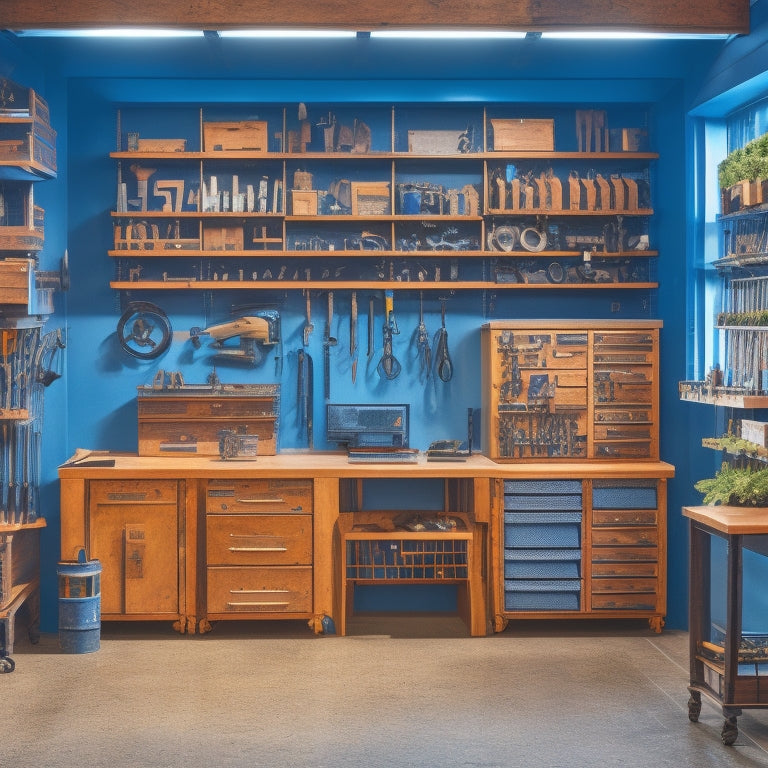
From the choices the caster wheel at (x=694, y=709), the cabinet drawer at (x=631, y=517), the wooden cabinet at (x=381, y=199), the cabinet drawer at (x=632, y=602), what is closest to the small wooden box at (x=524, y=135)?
the wooden cabinet at (x=381, y=199)

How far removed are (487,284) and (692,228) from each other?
1211 mm

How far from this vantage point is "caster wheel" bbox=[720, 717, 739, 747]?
4.11m

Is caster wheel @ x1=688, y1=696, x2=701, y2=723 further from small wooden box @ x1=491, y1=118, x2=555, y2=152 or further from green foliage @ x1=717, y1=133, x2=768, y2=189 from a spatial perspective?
small wooden box @ x1=491, y1=118, x2=555, y2=152

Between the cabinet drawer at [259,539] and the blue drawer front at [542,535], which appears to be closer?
the cabinet drawer at [259,539]

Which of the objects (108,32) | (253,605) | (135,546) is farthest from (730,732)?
(108,32)

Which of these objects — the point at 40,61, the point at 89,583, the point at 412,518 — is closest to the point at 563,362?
the point at 412,518

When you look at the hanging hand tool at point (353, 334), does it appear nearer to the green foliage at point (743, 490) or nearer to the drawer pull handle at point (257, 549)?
the drawer pull handle at point (257, 549)

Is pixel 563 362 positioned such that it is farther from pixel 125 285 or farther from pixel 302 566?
pixel 125 285

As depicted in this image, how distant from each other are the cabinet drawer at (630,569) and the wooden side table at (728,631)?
132cm

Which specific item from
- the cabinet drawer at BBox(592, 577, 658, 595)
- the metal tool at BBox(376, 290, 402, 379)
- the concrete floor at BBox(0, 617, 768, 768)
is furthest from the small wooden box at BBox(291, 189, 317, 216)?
the cabinet drawer at BBox(592, 577, 658, 595)

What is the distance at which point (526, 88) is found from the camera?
20.0ft

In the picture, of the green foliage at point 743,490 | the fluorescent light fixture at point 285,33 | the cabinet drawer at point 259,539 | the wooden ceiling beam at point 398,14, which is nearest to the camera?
the green foliage at point 743,490

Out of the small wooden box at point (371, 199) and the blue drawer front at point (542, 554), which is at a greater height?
the small wooden box at point (371, 199)

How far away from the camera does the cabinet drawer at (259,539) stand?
5.70 metres
